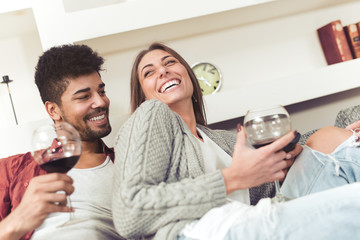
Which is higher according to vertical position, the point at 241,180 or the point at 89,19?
the point at 89,19

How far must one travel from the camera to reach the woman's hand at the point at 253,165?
39.9 inches

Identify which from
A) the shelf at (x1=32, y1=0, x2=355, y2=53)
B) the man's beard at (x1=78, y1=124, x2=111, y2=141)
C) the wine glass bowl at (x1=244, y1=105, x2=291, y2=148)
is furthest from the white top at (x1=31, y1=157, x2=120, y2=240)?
the shelf at (x1=32, y1=0, x2=355, y2=53)

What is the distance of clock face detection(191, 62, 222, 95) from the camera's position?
2.32 metres

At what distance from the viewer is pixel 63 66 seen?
160 cm

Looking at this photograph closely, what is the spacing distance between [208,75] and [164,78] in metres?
0.86

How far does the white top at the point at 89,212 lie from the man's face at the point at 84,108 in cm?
14

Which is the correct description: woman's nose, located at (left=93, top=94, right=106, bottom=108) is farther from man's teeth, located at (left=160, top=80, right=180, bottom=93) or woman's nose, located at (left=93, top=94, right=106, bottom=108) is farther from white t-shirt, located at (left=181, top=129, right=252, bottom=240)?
white t-shirt, located at (left=181, top=129, right=252, bottom=240)

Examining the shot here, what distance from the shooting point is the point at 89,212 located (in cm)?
127

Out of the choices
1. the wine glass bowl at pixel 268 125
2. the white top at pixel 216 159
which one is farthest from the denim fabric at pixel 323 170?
the wine glass bowl at pixel 268 125

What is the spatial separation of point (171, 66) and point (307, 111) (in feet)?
4.22

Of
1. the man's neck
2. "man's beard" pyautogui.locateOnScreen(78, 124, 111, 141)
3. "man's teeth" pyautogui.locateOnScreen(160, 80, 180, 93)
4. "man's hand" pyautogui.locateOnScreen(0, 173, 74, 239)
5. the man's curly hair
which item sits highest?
the man's curly hair

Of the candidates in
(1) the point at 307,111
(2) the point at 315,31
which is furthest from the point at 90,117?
(2) the point at 315,31

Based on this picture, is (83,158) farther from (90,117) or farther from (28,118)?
(28,118)

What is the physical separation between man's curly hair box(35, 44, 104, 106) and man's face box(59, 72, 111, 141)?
0.03 m
